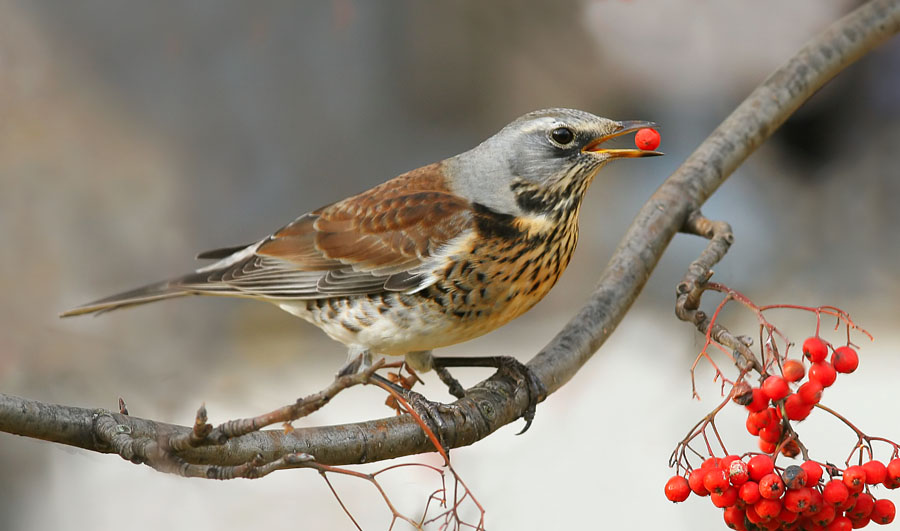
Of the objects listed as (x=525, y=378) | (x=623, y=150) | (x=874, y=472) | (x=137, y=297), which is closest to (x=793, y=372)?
(x=874, y=472)

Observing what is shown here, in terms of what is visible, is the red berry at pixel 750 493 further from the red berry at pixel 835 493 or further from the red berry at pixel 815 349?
the red berry at pixel 815 349

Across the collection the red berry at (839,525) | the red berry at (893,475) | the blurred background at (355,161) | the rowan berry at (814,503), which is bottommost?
the red berry at (839,525)

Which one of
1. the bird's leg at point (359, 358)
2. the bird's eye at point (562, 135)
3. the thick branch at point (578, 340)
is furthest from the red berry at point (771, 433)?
the bird's leg at point (359, 358)

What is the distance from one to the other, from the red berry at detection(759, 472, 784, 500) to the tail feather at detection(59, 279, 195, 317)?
5.10 ft

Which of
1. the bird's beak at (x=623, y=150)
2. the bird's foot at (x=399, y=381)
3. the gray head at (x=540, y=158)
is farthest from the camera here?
the gray head at (x=540, y=158)

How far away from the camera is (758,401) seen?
1.62m

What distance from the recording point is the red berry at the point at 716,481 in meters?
1.66

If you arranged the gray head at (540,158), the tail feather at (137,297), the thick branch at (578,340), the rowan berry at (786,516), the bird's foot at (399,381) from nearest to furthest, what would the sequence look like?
the thick branch at (578,340) < the rowan berry at (786,516) < the bird's foot at (399,381) < the gray head at (540,158) < the tail feather at (137,297)

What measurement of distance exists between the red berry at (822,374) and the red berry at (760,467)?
0.15m

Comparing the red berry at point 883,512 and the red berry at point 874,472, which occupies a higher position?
the red berry at point 874,472

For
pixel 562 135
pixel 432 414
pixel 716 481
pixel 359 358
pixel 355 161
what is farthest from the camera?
pixel 355 161

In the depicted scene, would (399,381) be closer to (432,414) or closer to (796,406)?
(432,414)

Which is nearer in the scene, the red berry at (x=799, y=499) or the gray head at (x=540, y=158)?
the red berry at (x=799, y=499)

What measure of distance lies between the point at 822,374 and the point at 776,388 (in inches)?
4.4
